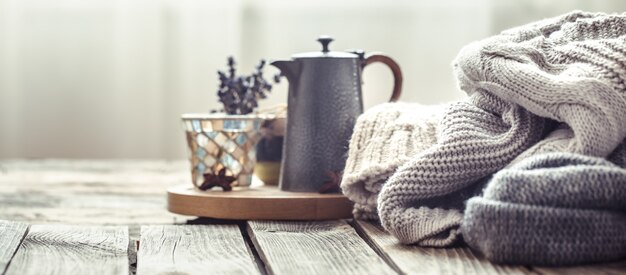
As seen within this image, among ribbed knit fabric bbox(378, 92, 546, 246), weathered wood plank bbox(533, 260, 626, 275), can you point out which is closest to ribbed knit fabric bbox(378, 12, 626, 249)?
ribbed knit fabric bbox(378, 92, 546, 246)

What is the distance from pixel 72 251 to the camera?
3.12 feet

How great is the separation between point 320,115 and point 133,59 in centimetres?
182

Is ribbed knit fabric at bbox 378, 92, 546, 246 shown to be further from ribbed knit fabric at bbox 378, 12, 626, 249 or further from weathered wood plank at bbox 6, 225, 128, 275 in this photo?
weathered wood plank at bbox 6, 225, 128, 275

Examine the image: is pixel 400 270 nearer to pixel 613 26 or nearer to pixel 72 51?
pixel 613 26

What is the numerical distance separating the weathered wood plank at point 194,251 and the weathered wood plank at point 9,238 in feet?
0.41

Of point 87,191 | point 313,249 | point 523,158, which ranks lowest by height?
point 87,191

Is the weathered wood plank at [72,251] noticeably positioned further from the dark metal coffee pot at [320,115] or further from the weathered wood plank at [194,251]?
the dark metal coffee pot at [320,115]

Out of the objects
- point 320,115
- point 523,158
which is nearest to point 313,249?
point 523,158

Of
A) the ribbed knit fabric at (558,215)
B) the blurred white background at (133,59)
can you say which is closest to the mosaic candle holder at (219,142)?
the ribbed knit fabric at (558,215)

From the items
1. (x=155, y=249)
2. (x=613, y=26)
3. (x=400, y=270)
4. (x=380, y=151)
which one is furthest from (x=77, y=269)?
(x=613, y=26)

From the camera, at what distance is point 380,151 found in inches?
43.5

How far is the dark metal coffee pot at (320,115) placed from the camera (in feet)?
4.09

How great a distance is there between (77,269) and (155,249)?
0.11m

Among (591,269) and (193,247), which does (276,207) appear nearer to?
(193,247)
